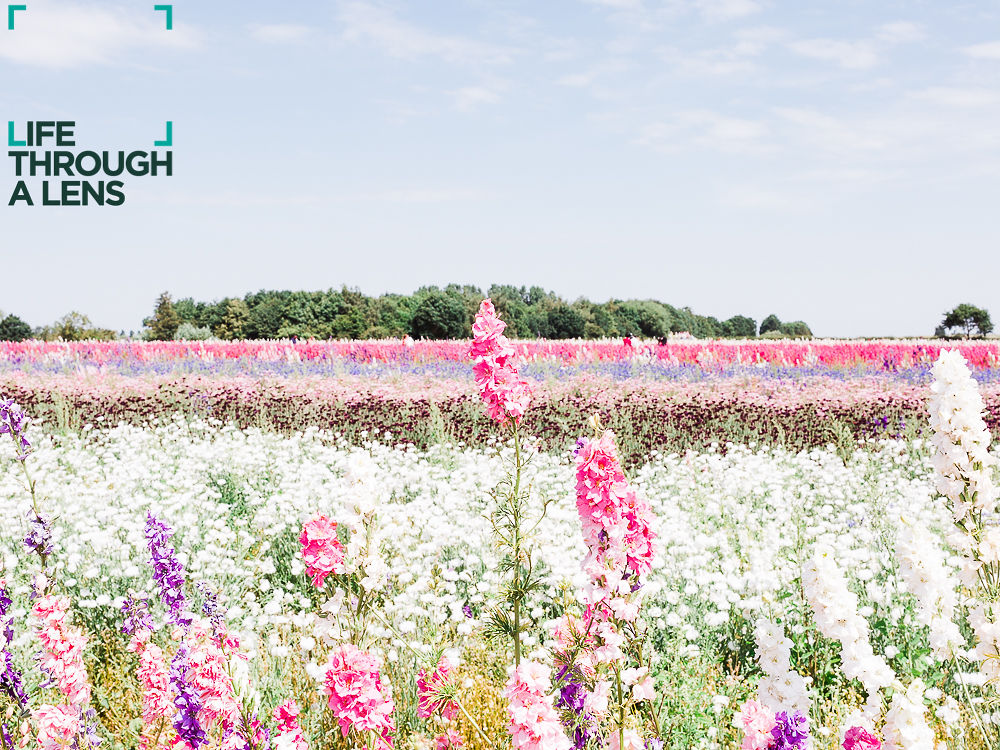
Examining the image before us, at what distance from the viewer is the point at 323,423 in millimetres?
12094

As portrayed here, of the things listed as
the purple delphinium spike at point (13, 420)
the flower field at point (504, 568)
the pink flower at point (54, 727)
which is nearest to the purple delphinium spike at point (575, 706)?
the flower field at point (504, 568)

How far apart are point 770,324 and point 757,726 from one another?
101m

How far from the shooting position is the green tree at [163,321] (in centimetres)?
5253

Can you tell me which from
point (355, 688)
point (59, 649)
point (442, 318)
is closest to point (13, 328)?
point (442, 318)

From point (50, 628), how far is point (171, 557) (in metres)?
0.41

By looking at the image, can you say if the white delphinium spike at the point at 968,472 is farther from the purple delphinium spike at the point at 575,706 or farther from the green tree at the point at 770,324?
the green tree at the point at 770,324

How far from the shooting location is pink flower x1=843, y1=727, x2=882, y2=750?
191 cm

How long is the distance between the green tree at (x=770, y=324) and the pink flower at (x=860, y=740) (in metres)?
97.7

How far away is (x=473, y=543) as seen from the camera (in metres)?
5.96

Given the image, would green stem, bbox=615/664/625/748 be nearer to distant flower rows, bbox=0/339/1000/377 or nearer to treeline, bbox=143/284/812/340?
distant flower rows, bbox=0/339/1000/377

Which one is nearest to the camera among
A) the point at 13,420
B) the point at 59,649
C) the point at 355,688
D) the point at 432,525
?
the point at 355,688

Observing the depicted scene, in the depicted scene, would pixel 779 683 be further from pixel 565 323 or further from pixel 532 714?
pixel 565 323

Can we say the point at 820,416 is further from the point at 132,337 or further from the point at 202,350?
the point at 132,337

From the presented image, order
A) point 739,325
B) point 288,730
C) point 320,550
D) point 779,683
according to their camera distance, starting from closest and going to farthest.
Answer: point 779,683
point 288,730
point 320,550
point 739,325
